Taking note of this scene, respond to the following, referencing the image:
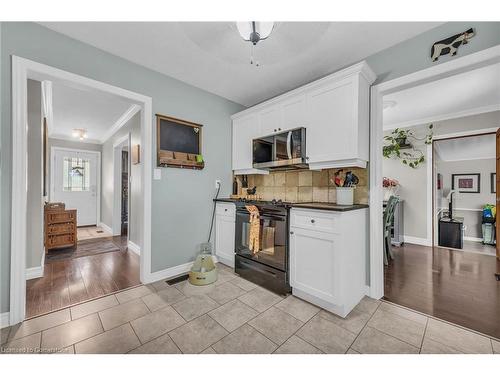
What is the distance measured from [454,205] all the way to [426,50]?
17.3ft

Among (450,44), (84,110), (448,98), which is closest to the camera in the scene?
(450,44)

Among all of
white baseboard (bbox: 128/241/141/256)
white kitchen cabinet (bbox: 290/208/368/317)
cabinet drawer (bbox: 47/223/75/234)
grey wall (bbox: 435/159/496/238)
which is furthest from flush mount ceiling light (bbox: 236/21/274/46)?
grey wall (bbox: 435/159/496/238)

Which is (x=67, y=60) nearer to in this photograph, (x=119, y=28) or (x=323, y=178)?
(x=119, y=28)

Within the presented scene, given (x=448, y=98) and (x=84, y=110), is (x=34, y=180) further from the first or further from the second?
(x=448, y=98)

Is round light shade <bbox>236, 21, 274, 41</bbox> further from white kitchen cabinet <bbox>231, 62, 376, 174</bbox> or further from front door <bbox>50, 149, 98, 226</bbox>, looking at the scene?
front door <bbox>50, 149, 98, 226</bbox>

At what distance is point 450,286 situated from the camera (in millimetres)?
2352

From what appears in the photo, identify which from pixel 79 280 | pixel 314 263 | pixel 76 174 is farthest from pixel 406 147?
pixel 76 174

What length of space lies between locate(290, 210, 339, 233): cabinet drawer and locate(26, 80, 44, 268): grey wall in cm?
314

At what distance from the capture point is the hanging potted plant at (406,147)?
4159mm

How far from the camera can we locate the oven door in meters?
2.15

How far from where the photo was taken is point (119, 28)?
72.0 inches

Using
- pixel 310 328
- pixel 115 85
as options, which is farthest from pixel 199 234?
pixel 115 85

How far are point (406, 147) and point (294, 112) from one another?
3.20 m

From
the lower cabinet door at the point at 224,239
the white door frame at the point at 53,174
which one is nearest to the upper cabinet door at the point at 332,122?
the lower cabinet door at the point at 224,239
